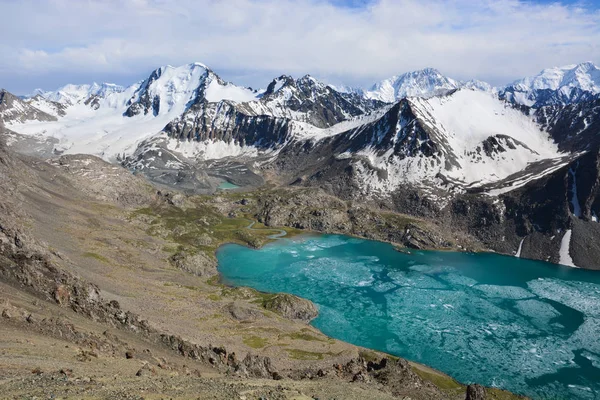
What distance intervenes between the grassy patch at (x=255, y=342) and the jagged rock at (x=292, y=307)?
19448 millimetres

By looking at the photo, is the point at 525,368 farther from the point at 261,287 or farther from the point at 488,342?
the point at 261,287

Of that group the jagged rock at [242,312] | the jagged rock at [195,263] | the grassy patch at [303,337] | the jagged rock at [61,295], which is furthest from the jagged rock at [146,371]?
the jagged rock at [195,263]

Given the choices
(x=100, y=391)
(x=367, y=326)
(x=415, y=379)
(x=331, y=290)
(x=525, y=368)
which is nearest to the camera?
(x=100, y=391)

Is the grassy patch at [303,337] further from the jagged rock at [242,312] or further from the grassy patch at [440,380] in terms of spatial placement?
the grassy patch at [440,380]

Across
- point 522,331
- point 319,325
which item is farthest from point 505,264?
point 319,325

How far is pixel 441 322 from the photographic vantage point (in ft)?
404

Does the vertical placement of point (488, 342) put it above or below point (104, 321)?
below

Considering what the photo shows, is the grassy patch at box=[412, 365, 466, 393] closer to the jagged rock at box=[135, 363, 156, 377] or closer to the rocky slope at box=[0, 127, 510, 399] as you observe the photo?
the rocky slope at box=[0, 127, 510, 399]

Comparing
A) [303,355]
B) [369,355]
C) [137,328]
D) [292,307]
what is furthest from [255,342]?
[137,328]

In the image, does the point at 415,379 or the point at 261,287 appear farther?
the point at 261,287

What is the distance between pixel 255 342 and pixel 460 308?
7300 cm

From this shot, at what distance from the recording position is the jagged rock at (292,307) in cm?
12375

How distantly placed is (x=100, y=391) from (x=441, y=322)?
107260 mm

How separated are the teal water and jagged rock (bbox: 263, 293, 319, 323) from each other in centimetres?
361
